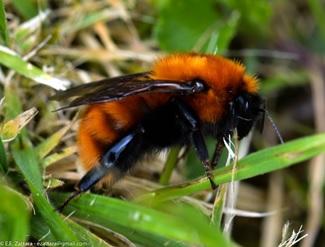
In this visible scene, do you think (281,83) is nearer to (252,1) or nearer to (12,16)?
(252,1)

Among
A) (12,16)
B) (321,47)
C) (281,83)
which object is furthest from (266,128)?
(12,16)

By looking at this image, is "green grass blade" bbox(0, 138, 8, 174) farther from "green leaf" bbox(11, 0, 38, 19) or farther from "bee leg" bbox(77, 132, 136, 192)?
"green leaf" bbox(11, 0, 38, 19)

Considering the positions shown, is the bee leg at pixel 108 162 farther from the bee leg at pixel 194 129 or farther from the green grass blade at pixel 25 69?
the green grass blade at pixel 25 69

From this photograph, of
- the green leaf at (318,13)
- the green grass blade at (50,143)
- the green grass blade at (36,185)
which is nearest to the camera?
the green grass blade at (36,185)

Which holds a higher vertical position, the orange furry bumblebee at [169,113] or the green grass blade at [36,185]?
the orange furry bumblebee at [169,113]

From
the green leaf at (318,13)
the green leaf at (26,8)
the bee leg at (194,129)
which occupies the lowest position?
the bee leg at (194,129)

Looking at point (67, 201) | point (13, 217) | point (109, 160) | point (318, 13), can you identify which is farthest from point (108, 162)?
point (318, 13)

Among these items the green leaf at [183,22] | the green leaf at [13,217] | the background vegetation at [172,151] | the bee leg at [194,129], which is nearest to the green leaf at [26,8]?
the background vegetation at [172,151]

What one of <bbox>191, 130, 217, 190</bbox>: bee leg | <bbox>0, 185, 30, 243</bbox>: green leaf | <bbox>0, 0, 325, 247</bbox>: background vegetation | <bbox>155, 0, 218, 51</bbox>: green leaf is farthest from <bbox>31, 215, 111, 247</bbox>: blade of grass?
<bbox>155, 0, 218, 51</bbox>: green leaf
